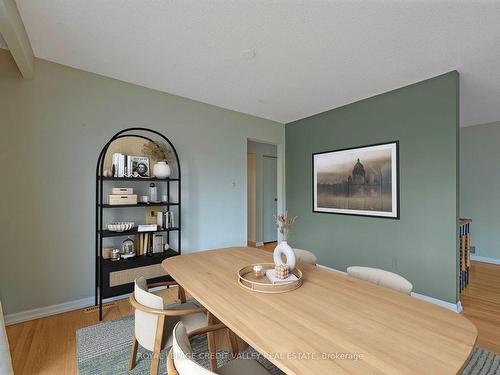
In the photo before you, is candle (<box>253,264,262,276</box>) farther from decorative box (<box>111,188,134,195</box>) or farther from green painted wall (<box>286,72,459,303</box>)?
green painted wall (<box>286,72,459,303</box>)

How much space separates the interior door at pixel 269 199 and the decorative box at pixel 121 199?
349cm

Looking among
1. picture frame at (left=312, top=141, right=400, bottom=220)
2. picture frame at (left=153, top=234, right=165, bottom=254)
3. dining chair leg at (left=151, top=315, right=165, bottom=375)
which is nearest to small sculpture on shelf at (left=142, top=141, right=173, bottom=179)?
picture frame at (left=153, top=234, right=165, bottom=254)

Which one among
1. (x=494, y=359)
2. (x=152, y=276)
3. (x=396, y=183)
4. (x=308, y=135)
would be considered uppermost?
(x=308, y=135)

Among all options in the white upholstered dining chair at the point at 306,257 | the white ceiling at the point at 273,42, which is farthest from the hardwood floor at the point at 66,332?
the white ceiling at the point at 273,42

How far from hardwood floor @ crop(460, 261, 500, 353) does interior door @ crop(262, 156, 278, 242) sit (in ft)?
11.6

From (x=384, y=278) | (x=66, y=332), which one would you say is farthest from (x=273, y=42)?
(x=66, y=332)

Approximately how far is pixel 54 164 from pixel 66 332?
5.32ft

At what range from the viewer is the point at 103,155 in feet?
8.33

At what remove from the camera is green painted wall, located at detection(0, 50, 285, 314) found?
2.32 meters

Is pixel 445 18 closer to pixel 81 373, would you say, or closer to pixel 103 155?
pixel 103 155

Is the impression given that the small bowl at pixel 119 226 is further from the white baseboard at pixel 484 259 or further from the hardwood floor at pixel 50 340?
the white baseboard at pixel 484 259

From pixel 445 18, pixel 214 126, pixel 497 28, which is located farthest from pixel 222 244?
pixel 497 28

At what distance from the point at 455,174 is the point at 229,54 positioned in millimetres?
2651

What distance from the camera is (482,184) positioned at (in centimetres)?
455
